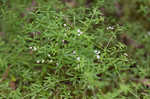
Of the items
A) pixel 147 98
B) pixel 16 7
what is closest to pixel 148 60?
pixel 147 98

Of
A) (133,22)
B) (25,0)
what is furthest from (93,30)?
(133,22)

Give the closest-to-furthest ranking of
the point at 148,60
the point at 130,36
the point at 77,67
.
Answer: the point at 77,67 < the point at 148,60 < the point at 130,36

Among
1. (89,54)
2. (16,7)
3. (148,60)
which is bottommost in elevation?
(148,60)

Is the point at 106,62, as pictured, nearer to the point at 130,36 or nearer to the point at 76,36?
the point at 76,36

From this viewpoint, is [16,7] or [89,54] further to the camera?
[16,7]

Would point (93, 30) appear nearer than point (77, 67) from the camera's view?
No

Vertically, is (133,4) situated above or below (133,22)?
above

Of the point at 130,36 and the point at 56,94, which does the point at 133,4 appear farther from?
the point at 56,94

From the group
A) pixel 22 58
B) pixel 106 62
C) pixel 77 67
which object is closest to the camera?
pixel 77 67

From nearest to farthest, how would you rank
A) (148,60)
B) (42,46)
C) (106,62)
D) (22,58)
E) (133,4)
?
1. (106,62)
2. (42,46)
3. (22,58)
4. (148,60)
5. (133,4)
